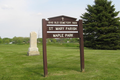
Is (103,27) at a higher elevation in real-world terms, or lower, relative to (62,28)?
higher

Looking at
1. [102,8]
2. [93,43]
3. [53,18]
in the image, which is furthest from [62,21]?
[102,8]

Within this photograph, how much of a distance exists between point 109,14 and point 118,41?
545 cm

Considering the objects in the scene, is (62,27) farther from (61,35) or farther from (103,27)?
(103,27)

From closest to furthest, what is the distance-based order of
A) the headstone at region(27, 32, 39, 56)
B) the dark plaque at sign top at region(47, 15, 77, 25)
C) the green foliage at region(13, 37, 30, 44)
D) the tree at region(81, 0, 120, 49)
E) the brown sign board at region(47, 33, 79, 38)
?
the brown sign board at region(47, 33, 79, 38), the dark plaque at sign top at region(47, 15, 77, 25), the headstone at region(27, 32, 39, 56), the tree at region(81, 0, 120, 49), the green foliage at region(13, 37, 30, 44)

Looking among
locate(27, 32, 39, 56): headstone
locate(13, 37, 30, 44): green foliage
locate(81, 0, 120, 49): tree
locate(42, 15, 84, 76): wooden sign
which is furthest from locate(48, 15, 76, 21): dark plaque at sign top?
locate(13, 37, 30, 44): green foliage

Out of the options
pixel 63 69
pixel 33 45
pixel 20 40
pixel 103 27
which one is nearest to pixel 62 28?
pixel 63 69

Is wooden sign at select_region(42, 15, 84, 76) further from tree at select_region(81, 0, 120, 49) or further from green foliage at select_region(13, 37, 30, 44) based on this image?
green foliage at select_region(13, 37, 30, 44)

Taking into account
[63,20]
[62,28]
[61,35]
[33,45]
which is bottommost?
[33,45]

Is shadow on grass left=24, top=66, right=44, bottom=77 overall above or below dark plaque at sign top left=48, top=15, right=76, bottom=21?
below

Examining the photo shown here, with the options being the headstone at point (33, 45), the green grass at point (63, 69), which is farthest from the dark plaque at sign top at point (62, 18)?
the headstone at point (33, 45)

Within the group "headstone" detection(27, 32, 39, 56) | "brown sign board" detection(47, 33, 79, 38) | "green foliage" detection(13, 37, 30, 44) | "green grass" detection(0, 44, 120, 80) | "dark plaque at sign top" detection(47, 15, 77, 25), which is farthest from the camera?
"green foliage" detection(13, 37, 30, 44)

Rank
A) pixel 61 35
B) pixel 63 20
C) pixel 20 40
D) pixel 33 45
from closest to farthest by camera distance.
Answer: pixel 61 35
pixel 63 20
pixel 33 45
pixel 20 40

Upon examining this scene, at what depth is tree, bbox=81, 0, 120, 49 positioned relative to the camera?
24594 mm

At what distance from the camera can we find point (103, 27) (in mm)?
25062
